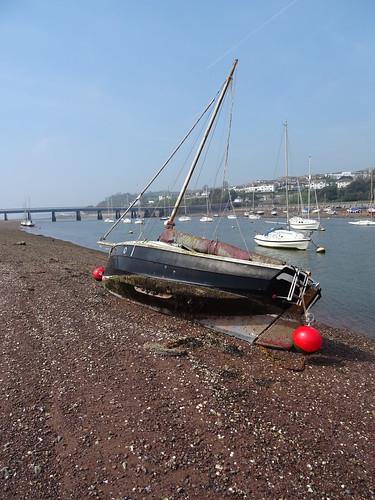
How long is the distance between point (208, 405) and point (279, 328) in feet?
13.4

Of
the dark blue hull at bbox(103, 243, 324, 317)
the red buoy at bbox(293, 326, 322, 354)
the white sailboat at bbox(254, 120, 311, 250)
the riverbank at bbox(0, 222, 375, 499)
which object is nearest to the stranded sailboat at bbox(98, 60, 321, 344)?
the dark blue hull at bbox(103, 243, 324, 317)

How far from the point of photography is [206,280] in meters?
10.3

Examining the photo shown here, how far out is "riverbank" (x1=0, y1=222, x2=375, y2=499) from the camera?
4.64 meters

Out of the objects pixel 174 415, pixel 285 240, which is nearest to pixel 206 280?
pixel 174 415

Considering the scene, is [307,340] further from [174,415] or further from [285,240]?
[285,240]

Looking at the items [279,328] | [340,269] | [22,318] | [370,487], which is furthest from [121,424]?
[340,269]

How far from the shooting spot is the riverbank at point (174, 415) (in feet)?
15.2

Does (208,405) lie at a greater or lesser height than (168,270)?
lesser

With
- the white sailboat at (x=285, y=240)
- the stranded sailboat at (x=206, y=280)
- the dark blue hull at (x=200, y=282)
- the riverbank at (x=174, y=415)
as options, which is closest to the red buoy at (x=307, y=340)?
the riverbank at (x=174, y=415)

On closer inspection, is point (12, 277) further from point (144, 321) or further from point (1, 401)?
point (1, 401)

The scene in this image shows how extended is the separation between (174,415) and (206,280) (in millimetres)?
4807

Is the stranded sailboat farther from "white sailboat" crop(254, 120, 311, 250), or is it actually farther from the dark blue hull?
"white sailboat" crop(254, 120, 311, 250)

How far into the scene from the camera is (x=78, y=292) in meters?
14.6

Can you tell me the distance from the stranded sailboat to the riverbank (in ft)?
3.34
